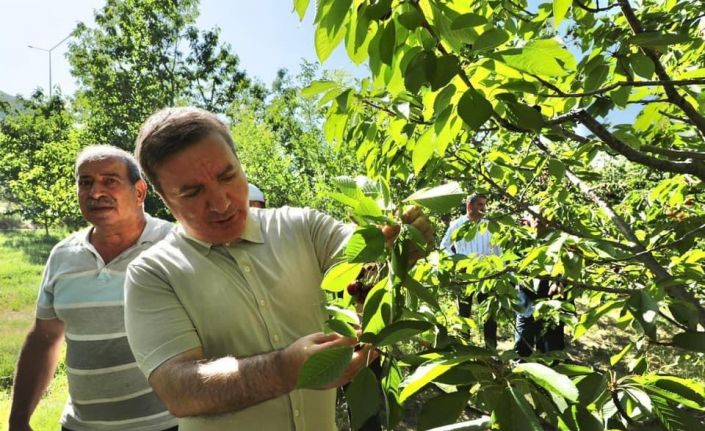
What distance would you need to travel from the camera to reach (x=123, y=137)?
2447cm

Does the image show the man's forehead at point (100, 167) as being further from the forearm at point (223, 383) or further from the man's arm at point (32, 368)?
the forearm at point (223, 383)

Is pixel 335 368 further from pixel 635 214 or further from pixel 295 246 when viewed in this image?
pixel 635 214

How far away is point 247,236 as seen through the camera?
1541mm

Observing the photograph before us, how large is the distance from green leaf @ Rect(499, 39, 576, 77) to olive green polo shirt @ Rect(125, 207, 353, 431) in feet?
2.44

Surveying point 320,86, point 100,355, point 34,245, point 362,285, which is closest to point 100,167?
point 100,355

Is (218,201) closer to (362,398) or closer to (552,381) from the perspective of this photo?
(362,398)

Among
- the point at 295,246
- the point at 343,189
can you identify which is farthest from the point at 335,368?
the point at 295,246

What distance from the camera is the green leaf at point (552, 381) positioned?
0.66 m

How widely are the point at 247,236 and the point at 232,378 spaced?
55 cm

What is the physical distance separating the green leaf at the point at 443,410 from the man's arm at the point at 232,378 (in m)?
0.17

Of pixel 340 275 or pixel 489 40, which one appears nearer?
pixel 489 40

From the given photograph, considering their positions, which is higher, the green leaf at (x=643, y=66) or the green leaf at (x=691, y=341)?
the green leaf at (x=643, y=66)

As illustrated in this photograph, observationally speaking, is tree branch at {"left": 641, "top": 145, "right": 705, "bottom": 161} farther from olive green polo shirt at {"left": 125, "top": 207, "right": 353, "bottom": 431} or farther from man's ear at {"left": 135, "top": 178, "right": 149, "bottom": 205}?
man's ear at {"left": 135, "top": 178, "right": 149, "bottom": 205}

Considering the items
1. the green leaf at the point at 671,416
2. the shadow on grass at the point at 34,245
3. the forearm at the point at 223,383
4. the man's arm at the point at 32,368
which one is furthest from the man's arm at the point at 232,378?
the shadow on grass at the point at 34,245
